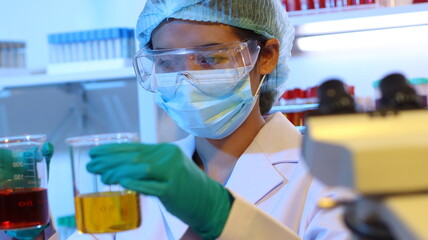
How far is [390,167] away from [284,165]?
119 centimetres

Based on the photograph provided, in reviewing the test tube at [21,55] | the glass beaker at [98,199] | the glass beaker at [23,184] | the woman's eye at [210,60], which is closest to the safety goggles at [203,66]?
the woman's eye at [210,60]

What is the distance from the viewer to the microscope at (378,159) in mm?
628

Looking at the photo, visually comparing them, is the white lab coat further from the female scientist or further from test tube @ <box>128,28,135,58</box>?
test tube @ <box>128,28,135,58</box>

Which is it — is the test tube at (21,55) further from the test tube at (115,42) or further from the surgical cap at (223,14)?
the surgical cap at (223,14)

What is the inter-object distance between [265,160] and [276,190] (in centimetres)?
10

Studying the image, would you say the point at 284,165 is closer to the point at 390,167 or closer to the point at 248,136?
the point at 248,136

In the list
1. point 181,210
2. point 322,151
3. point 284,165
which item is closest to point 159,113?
point 284,165

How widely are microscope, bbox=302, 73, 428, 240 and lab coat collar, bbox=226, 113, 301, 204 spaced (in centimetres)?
102

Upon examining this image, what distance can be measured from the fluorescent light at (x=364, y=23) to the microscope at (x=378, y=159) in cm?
181

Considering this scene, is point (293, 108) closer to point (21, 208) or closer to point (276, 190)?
point (276, 190)

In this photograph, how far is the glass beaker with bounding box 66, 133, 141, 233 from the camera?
106 cm

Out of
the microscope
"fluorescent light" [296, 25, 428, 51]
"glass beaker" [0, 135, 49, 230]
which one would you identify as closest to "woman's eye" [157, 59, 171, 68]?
"glass beaker" [0, 135, 49, 230]

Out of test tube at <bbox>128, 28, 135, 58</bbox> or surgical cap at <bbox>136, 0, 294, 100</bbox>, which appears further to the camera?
test tube at <bbox>128, 28, 135, 58</bbox>

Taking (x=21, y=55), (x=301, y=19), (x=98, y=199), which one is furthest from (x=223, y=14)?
(x=21, y=55)
